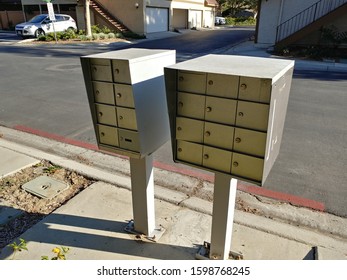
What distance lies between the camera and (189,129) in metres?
2.04

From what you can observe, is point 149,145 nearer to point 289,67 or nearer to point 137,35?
point 289,67

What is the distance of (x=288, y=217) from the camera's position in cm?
303

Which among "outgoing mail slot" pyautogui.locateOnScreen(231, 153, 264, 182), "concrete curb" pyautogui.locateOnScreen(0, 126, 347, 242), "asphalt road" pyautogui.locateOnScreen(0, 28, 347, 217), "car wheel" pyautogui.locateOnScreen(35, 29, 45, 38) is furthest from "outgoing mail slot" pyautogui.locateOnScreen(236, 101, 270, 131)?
"car wheel" pyautogui.locateOnScreen(35, 29, 45, 38)

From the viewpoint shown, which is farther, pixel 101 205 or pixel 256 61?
pixel 101 205

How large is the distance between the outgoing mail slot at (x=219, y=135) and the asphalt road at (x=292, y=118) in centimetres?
191

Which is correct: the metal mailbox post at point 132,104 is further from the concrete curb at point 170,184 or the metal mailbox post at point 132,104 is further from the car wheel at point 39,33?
the car wheel at point 39,33

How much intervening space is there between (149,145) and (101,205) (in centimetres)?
118

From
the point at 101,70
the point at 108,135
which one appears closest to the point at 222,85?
the point at 101,70

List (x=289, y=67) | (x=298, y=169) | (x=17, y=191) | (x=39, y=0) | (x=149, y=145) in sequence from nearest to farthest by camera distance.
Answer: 1. (x=289, y=67)
2. (x=149, y=145)
3. (x=17, y=191)
4. (x=298, y=169)
5. (x=39, y=0)

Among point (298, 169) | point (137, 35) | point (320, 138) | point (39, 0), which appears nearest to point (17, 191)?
point (298, 169)

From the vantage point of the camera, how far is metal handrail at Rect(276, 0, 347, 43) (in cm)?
1494

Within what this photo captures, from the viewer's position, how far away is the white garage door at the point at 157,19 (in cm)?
2415

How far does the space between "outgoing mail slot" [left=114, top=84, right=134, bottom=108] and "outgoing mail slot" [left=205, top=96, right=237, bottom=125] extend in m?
0.55

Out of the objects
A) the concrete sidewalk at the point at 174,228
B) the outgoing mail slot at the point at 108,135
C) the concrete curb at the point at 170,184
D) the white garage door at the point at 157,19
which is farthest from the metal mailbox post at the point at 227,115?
the white garage door at the point at 157,19
